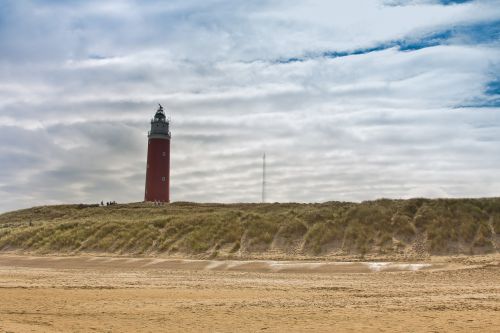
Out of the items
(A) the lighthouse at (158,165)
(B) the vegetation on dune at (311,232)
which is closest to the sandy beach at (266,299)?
(B) the vegetation on dune at (311,232)

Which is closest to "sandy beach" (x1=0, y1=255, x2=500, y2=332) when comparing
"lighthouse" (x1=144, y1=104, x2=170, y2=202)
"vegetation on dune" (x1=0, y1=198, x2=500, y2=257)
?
"vegetation on dune" (x1=0, y1=198, x2=500, y2=257)

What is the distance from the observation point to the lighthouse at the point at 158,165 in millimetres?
61125

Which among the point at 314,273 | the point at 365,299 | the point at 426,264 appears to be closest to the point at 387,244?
the point at 426,264

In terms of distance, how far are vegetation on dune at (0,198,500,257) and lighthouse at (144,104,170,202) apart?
18.7 m

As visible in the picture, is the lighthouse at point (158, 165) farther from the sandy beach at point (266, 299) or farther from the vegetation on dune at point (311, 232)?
the sandy beach at point (266, 299)

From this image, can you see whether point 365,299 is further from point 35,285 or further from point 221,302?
point 35,285

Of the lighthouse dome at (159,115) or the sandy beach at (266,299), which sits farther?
the lighthouse dome at (159,115)

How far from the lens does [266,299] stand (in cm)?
1617

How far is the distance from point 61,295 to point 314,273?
1195 cm

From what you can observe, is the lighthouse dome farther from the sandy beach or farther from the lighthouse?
the sandy beach

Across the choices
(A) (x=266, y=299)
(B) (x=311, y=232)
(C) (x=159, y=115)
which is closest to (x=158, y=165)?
(C) (x=159, y=115)

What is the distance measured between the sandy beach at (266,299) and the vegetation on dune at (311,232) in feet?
13.8

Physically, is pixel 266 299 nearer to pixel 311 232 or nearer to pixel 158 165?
pixel 311 232

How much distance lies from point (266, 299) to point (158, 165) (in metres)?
46.7
